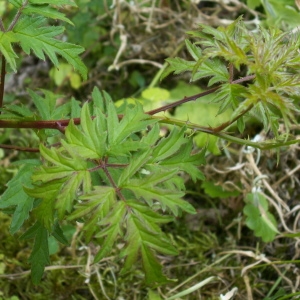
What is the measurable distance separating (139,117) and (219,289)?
890mm

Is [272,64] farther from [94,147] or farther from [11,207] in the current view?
[11,207]

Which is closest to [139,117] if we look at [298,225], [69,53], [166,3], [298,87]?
[69,53]

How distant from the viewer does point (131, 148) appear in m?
1.12

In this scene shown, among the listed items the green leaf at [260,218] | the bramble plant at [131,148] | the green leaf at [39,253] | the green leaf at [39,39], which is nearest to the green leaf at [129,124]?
the bramble plant at [131,148]

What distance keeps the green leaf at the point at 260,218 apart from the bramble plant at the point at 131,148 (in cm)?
68

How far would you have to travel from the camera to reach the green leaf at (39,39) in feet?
3.93

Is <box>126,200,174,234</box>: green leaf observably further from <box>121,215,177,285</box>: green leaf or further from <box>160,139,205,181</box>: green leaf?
<box>160,139,205,181</box>: green leaf

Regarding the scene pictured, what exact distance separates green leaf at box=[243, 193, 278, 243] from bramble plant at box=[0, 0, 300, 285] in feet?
2.22

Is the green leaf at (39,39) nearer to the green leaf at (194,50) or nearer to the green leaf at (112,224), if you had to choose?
the green leaf at (194,50)

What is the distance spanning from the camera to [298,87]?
105cm

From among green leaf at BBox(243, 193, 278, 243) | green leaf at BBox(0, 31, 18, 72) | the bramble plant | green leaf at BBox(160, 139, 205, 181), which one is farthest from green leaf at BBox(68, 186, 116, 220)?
green leaf at BBox(243, 193, 278, 243)

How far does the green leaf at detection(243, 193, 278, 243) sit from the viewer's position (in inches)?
71.5

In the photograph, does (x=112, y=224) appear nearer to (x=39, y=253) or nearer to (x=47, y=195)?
(x=47, y=195)

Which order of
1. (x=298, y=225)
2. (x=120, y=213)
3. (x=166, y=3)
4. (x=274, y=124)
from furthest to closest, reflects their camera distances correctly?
(x=166, y=3)
(x=298, y=225)
(x=274, y=124)
(x=120, y=213)
